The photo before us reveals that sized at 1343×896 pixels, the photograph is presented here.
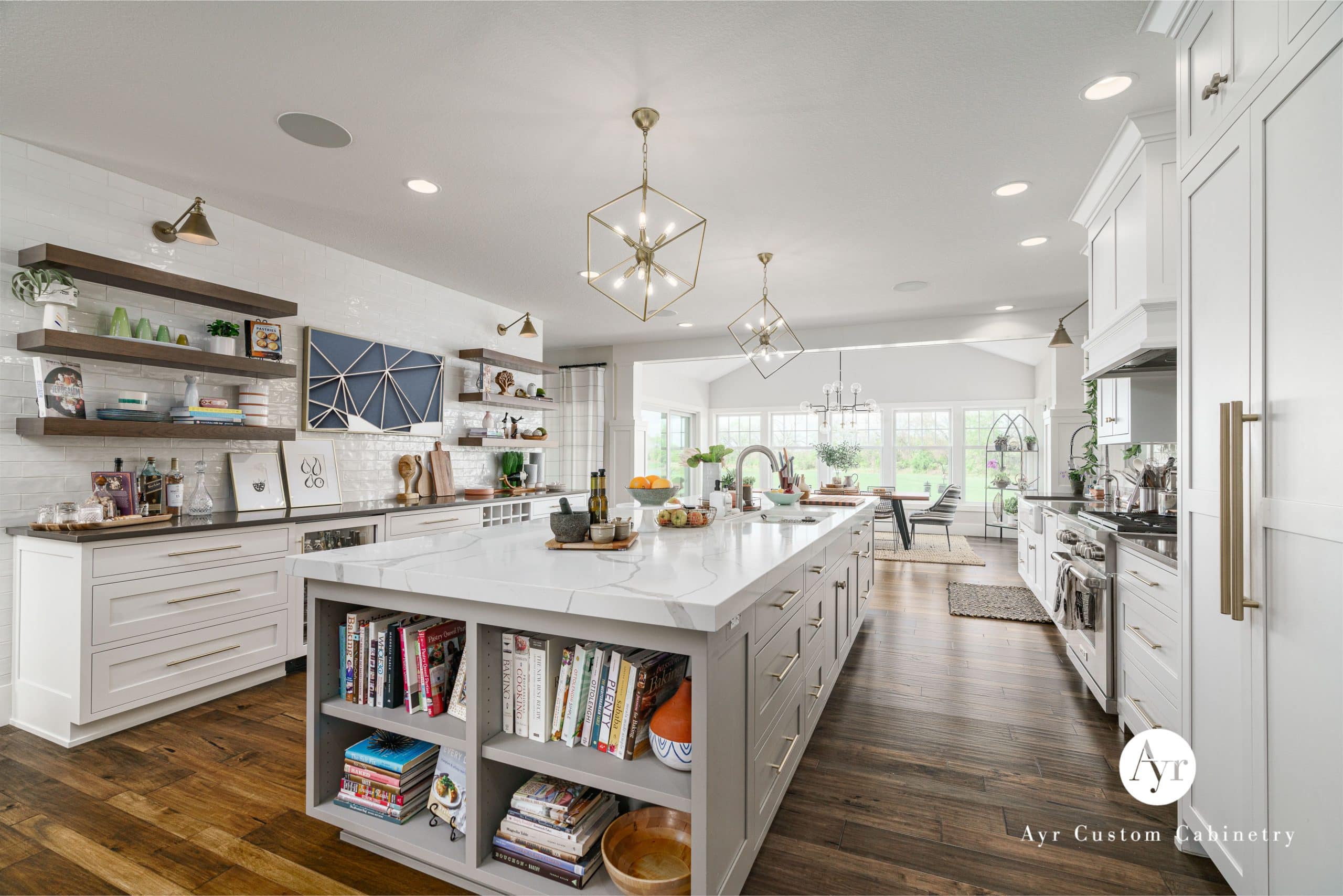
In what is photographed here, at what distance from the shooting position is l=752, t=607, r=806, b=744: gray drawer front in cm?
165

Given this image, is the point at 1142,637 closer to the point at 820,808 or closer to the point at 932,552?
the point at 820,808

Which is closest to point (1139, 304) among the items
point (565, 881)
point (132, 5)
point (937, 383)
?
point (565, 881)

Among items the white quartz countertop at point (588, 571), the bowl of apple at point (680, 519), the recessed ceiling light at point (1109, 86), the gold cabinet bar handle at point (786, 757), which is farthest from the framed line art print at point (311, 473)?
the recessed ceiling light at point (1109, 86)

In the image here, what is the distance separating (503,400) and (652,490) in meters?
2.89

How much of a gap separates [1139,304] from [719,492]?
198 cm

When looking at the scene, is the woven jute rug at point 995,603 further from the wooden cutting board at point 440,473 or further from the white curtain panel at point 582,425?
the white curtain panel at point 582,425

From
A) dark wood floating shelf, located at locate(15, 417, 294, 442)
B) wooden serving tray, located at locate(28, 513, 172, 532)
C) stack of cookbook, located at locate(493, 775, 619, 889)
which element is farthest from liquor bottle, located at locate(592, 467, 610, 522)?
dark wood floating shelf, located at locate(15, 417, 294, 442)

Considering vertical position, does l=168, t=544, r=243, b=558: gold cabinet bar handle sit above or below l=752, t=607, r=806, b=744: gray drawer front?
above

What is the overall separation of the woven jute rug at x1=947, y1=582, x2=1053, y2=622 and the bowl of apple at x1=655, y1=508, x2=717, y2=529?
2.81 metres

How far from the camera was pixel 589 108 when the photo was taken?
7.78 ft

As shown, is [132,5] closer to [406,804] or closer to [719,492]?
[406,804]

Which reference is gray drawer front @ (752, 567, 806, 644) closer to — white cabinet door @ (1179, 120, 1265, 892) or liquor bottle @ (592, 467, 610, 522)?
liquor bottle @ (592, 467, 610, 522)

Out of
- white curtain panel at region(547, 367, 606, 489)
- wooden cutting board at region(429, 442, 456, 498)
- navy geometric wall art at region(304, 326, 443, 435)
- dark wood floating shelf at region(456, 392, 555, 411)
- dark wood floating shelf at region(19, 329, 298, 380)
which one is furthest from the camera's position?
white curtain panel at region(547, 367, 606, 489)

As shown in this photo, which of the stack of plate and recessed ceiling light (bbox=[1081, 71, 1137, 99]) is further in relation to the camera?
the stack of plate
